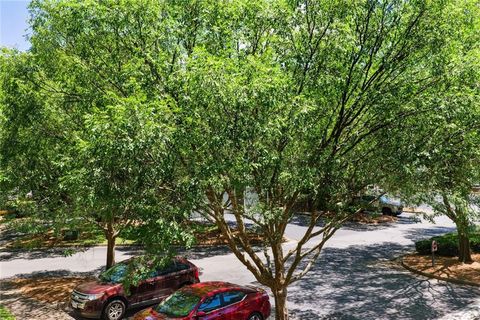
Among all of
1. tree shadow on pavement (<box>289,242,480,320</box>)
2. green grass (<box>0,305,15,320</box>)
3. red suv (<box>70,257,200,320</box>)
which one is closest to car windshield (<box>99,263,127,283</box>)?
red suv (<box>70,257,200,320</box>)

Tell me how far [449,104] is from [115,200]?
6718 millimetres

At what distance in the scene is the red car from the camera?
1040 centimetres

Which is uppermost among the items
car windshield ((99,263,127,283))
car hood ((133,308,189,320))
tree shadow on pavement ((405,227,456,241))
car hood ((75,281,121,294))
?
tree shadow on pavement ((405,227,456,241))

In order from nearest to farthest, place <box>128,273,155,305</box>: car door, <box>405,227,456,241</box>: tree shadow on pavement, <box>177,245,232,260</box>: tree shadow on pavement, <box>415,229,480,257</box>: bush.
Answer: <box>128,273,155,305</box>: car door < <box>415,229,480,257</box>: bush < <box>177,245,232,260</box>: tree shadow on pavement < <box>405,227,456,241</box>: tree shadow on pavement

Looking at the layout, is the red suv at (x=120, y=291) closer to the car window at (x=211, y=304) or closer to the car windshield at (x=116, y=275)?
the car windshield at (x=116, y=275)

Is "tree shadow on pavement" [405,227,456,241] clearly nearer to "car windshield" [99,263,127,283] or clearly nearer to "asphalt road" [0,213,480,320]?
"asphalt road" [0,213,480,320]

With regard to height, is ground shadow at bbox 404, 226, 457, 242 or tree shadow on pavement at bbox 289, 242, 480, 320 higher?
ground shadow at bbox 404, 226, 457, 242

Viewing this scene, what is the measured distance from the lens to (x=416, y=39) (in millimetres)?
8766

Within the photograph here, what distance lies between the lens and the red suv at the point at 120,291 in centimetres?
1211

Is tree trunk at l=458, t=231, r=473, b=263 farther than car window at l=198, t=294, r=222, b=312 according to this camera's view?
Yes

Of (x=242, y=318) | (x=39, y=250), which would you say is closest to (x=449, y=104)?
(x=242, y=318)

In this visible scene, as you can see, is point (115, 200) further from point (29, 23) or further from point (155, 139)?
point (29, 23)

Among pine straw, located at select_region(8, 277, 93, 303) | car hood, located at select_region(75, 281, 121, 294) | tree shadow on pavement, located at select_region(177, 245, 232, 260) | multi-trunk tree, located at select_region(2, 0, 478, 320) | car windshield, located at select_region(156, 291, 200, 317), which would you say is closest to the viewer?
multi-trunk tree, located at select_region(2, 0, 478, 320)

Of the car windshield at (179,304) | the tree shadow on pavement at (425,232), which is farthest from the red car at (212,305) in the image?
the tree shadow on pavement at (425,232)
